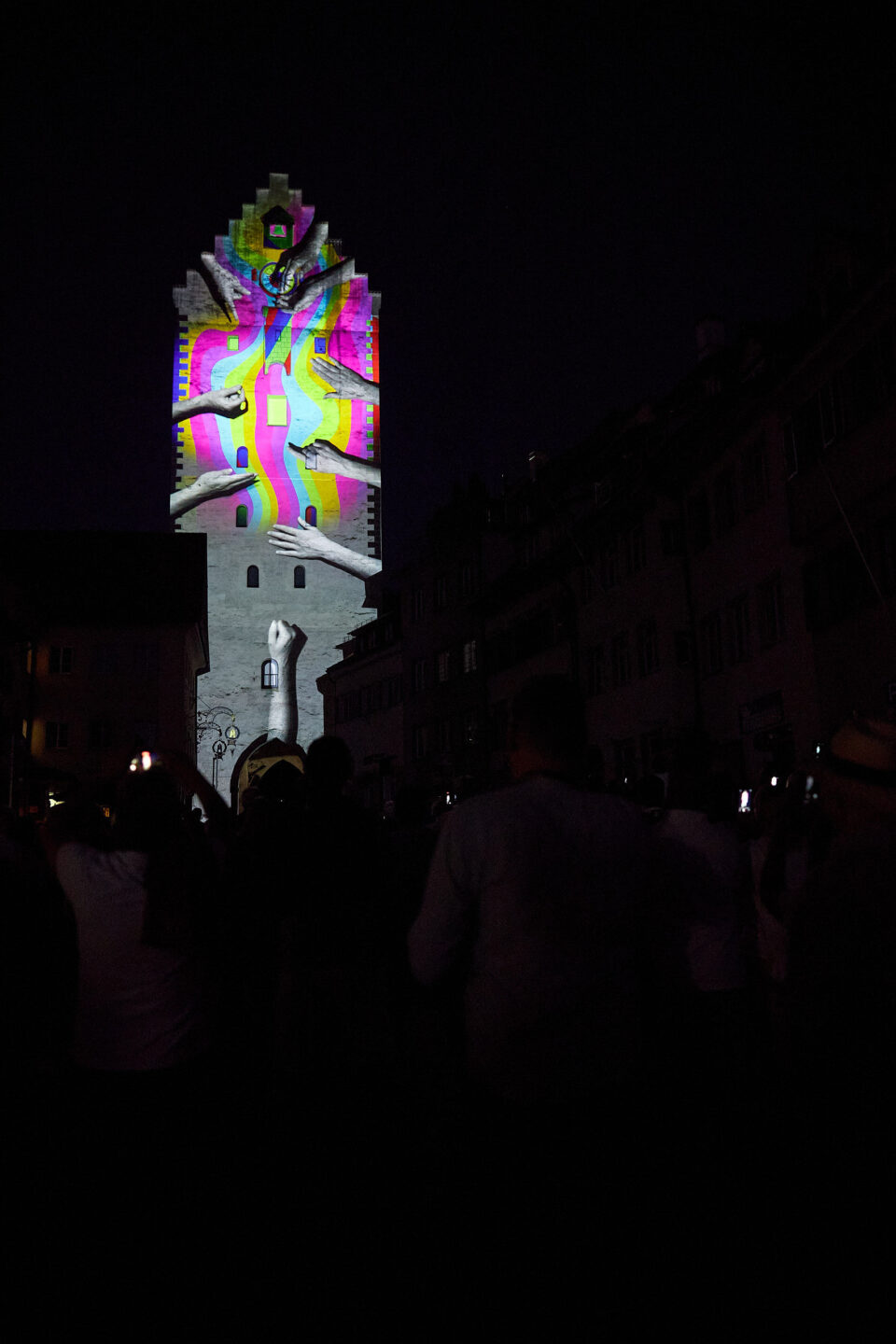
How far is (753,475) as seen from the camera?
25219mm

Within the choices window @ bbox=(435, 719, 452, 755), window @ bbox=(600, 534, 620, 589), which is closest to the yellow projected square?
window @ bbox=(435, 719, 452, 755)

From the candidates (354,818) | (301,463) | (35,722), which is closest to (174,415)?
(301,463)

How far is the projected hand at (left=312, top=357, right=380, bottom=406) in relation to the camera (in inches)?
2687

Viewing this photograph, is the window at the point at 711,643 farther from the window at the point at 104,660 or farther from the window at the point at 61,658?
the window at the point at 61,658

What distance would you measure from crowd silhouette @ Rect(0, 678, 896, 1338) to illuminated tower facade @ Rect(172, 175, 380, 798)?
5662cm

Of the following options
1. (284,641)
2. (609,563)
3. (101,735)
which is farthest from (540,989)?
(284,641)

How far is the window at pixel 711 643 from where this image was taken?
88.2 feet

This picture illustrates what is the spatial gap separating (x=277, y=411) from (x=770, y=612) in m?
46.8

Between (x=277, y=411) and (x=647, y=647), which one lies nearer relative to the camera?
(x=647, y=647)

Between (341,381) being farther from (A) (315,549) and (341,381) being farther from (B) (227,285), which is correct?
(A) (315,549)

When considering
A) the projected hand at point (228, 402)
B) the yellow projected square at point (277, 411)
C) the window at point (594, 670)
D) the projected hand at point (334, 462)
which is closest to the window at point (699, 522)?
the window at point (594, 670)

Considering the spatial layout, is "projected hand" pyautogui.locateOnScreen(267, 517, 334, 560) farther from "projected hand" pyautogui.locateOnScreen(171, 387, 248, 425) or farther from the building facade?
the building facade

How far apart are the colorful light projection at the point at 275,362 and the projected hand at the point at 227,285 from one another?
50 millimetres

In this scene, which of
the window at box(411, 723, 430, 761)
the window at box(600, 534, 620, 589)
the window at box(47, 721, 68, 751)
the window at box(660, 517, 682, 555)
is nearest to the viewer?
the window at box(660, 517, 682, 555)
